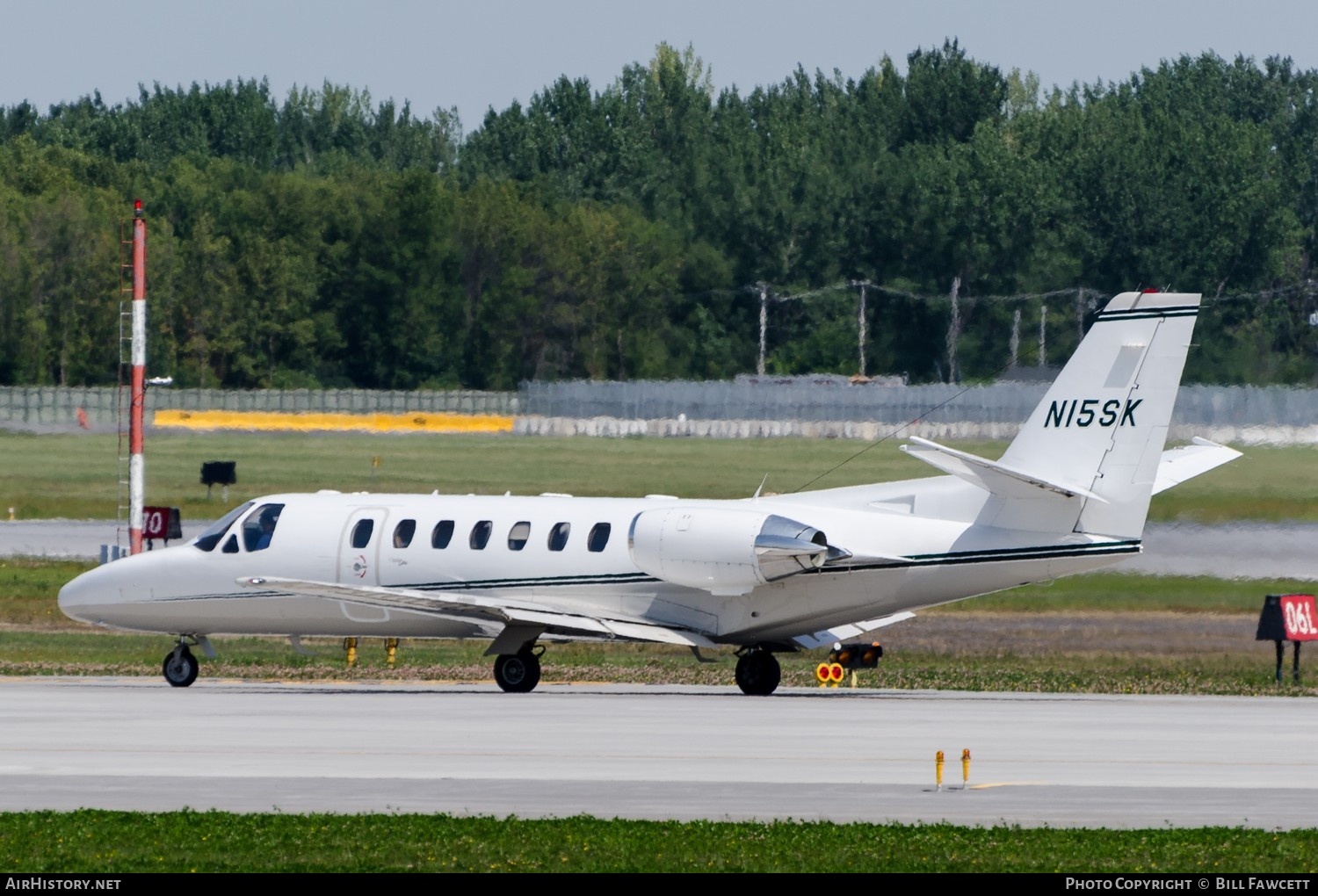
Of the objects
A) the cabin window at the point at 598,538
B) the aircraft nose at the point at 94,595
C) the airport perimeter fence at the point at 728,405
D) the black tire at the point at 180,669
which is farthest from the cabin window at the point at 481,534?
the airport perimeter fence at the point at 728,405

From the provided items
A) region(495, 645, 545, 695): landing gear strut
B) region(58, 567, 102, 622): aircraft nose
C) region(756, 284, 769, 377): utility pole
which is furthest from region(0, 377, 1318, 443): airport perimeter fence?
region(58, 567, 102, 622): aircraft nose

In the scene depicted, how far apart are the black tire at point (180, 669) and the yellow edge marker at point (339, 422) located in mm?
45477

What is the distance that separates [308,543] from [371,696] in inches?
132

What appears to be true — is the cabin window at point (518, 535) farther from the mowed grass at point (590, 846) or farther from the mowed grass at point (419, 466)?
the mowed grass at point (419, 466)

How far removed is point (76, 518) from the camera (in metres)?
73.8

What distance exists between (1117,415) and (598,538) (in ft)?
25.7

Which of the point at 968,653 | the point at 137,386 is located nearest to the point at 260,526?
the point at 137,386

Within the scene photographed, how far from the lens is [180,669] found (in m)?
35.4

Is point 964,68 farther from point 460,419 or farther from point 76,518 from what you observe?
point 76,518

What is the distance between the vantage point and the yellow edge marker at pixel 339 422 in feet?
270

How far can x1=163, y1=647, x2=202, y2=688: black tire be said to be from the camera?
116ft

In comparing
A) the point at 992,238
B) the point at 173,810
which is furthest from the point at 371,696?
the point at 992,238

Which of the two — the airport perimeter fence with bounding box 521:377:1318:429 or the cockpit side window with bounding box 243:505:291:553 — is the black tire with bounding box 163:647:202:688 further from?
the airport perimeter fence with bounding box 521:377:1318:429

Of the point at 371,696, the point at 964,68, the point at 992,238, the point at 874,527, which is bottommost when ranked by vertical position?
the point at 371,696
